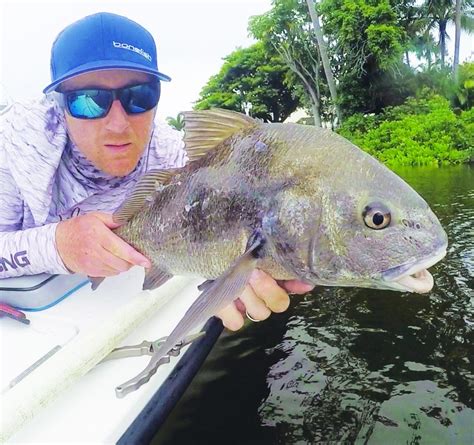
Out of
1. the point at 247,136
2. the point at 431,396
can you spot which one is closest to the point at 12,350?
the point at 247,136

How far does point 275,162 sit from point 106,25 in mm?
1338

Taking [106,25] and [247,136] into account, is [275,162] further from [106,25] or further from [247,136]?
[106,25]

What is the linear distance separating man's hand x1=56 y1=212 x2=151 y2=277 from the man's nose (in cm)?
55

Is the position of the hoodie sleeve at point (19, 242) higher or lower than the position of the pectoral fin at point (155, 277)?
higher

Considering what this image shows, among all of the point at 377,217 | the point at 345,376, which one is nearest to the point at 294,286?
the point at 377,217

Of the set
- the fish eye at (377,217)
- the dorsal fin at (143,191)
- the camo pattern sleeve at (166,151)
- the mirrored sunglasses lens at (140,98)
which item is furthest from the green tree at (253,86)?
the fish eye at (377,217)

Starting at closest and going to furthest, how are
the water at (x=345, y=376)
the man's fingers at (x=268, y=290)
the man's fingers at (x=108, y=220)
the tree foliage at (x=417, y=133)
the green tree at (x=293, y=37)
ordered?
the man's fingers at (x=268, y=290)
the man's fingers at (x=108, y=220)
the water at (x=345, y=376)
the tree foliage at (x=417, y=133)
the green tree at (x=293, y=37)

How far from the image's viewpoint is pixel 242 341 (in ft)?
17.9

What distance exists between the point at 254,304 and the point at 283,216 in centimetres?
50

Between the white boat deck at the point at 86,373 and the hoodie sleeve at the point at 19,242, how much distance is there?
317 millimetres

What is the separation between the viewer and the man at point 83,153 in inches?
91.4

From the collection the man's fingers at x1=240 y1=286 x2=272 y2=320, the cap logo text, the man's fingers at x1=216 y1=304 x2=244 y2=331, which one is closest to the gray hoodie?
the cap logo text

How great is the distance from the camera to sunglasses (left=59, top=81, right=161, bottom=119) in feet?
8.43

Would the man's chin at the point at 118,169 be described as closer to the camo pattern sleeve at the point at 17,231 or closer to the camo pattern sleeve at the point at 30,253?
the camo pattern sleeve at the point at 17,231
